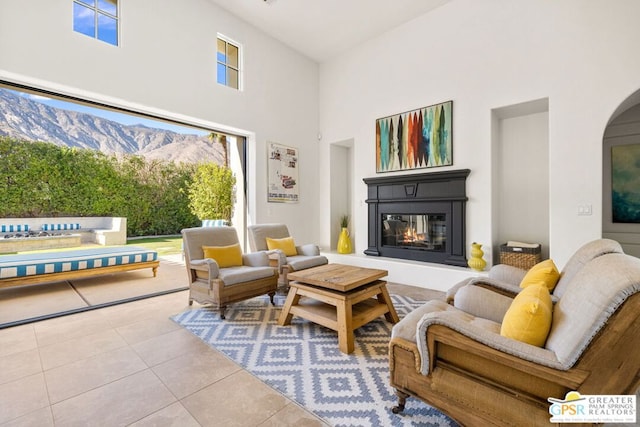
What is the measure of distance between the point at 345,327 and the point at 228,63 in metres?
4.34

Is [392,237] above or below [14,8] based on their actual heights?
below

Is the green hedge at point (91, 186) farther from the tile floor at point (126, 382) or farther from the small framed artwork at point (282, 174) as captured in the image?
the small framed artwork at point (282, 174)

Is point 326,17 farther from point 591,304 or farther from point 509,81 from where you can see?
point 591,304

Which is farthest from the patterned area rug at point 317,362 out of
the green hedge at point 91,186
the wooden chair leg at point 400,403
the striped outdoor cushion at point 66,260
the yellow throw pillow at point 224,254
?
the green hedge at point 91,186

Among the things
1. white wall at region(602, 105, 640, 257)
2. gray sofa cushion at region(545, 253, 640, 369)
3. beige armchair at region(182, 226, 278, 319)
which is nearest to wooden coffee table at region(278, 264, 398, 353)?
beige armchair at region(182, 226, 278, 319)

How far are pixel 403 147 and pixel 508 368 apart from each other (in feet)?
12.7

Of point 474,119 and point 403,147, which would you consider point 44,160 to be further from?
point 474,119

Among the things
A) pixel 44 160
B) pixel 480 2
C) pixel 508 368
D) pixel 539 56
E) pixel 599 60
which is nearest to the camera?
pixel 508 368

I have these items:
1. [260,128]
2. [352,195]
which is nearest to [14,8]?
[260,128]

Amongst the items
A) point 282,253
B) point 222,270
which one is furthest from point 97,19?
point 282,253

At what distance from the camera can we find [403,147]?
465cm

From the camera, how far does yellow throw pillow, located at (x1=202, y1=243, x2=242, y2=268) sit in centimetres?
332

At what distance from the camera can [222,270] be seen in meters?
3.22

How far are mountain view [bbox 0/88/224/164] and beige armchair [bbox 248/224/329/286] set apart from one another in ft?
10.3
